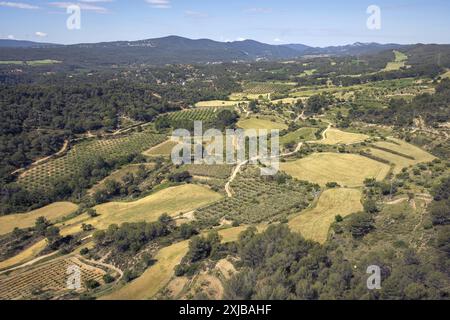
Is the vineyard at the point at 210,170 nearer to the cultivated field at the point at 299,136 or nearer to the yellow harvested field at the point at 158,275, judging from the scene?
the cultivated field at the point at 299,136

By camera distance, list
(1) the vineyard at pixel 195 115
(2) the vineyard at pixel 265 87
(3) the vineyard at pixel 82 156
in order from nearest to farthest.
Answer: (3) the vineyard at pixel 82 156, (1) the vineyard at pixel 195 115, (2) the vineyard at pixel 265 87

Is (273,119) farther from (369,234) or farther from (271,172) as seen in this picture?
(369,234)

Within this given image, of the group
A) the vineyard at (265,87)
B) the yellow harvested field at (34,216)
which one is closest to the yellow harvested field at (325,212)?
the yellow harvested field at (34,216)

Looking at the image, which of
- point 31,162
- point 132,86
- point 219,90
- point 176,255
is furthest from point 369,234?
point 219,90

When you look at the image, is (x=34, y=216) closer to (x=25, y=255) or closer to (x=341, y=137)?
(x=25, y=255)

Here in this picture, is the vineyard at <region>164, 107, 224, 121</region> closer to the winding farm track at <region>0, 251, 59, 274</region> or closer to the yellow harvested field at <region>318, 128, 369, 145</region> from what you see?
the yellow harvested field at <region>318, 128, 369, 145</region>

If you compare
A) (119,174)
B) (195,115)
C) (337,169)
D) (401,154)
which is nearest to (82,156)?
(119,174)
